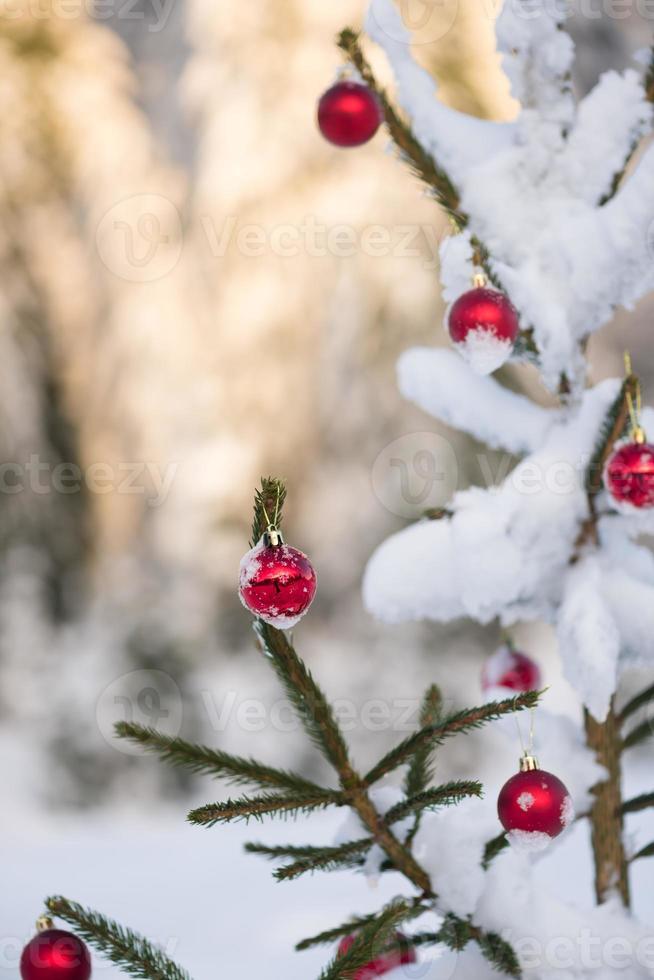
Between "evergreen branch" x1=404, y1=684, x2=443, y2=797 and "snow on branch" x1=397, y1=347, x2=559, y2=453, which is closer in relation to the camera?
"evergreen branch" x1=404, y1=684, x2=443, y2=797

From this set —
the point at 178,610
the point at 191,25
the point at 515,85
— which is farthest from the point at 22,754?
the point at 515,85

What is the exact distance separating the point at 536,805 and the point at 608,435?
16.5 inches

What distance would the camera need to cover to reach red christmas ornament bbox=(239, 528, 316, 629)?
677mm

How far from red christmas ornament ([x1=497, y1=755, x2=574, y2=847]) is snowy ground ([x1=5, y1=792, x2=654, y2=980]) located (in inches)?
39.9

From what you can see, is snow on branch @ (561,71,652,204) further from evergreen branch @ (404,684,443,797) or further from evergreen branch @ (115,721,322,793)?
evergreen branch @ (115,721,322,793)

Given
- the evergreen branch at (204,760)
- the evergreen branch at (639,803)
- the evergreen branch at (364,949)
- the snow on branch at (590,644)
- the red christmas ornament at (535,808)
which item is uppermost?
the snow on branch at (590,644)

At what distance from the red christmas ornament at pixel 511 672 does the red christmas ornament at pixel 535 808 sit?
1.88 ft

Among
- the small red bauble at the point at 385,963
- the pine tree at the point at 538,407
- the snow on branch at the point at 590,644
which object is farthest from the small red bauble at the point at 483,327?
the small red bauble at the point at 385,963

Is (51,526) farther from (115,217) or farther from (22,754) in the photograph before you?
(115,217)

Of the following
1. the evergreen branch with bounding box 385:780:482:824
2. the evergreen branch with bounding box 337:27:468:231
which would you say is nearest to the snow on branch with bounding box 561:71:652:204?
the evergreen branch with bounding box 337:27:468:231

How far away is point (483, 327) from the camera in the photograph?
94 cm

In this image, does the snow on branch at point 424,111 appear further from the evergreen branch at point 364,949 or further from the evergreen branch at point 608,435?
the evergreen branch at point 364,949

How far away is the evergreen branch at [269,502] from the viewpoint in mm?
631

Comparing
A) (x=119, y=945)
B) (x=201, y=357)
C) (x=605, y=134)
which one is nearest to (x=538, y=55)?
(x=605, y=134)
